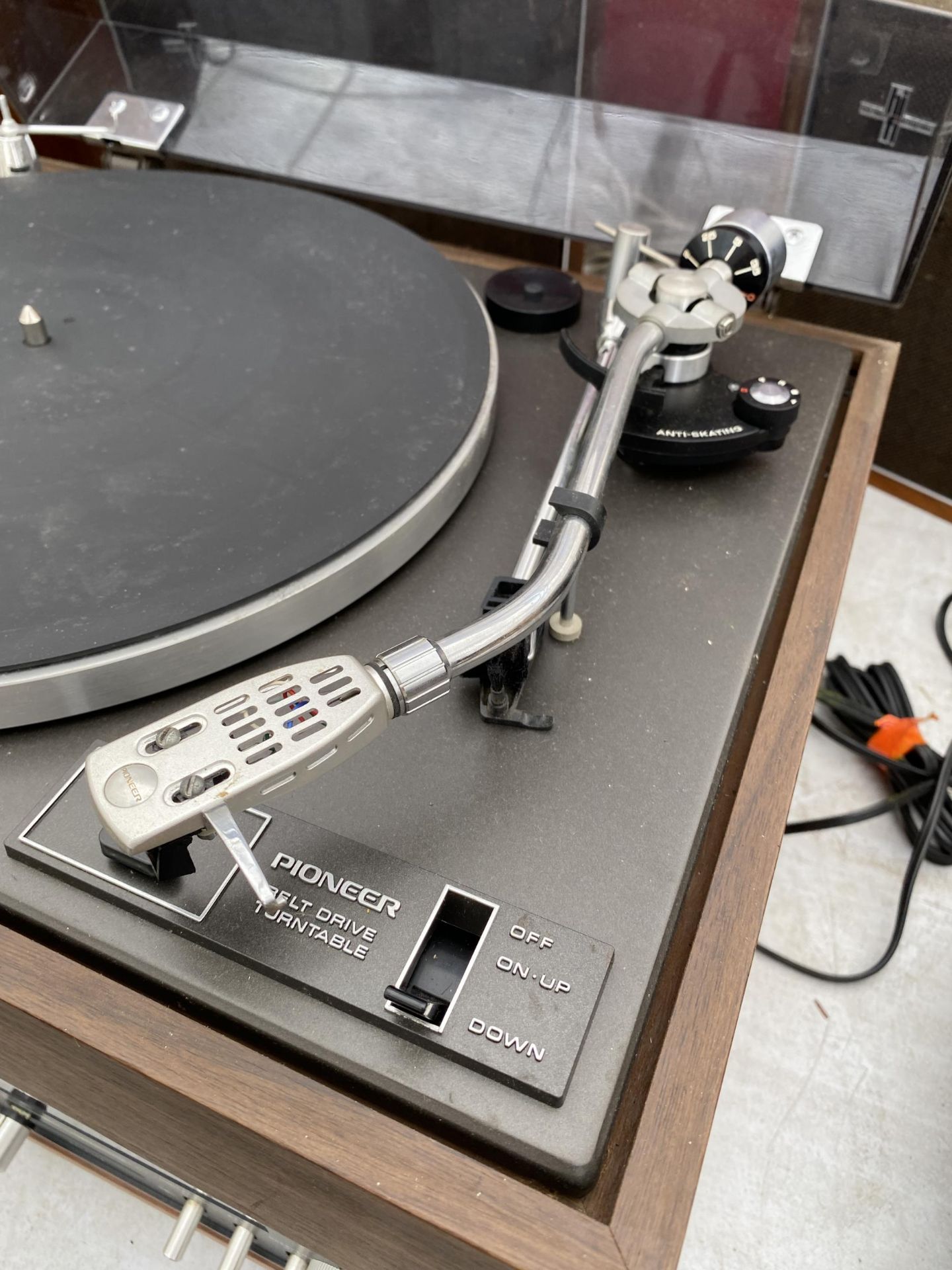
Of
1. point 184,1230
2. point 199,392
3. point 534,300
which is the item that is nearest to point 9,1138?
point 184,1230

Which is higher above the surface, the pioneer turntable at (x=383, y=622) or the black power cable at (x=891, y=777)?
the pioneer turntable at (x=383, y=622)

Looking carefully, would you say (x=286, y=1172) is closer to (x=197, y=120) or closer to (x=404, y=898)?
(x=404, y=898)

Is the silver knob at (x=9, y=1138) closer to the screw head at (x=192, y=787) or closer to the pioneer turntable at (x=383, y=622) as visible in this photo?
the pioneer turntable at (x=383, y=622)

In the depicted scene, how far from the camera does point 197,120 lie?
3.82 ft

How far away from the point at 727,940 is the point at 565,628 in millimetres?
214

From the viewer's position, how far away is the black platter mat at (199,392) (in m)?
0.61

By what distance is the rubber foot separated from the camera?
650 millimetres

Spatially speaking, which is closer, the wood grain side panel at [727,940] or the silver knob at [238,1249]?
the wood grain side panel at [727,940]

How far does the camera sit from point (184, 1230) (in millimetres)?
641

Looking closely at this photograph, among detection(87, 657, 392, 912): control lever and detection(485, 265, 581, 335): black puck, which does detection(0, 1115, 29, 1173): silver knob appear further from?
detection(485, 265, 581, 335): black puck

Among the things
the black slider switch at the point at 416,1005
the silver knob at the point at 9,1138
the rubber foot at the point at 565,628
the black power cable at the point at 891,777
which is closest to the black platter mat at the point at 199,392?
the rubber foot at the point at 565,628

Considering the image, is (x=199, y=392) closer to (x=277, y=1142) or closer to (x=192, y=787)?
(x=192, y=787)

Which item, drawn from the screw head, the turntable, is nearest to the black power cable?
the turntable

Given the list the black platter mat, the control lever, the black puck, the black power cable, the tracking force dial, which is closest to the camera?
the control lever
